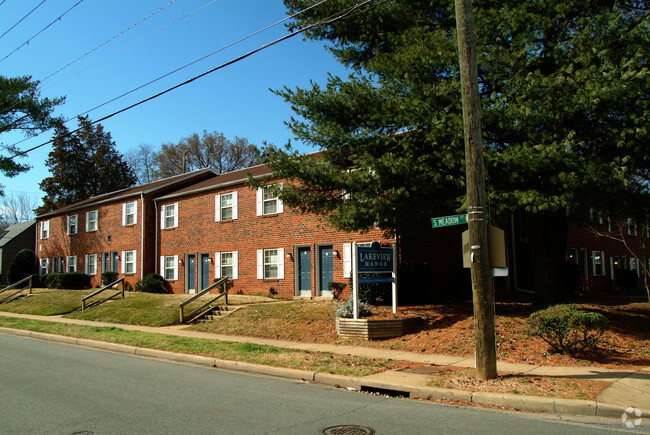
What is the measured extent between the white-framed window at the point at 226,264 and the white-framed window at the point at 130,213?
8.34 meters

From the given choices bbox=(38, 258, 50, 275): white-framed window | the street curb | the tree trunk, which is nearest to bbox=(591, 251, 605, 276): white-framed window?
the tree trunk

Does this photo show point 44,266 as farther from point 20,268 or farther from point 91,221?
point 91,221

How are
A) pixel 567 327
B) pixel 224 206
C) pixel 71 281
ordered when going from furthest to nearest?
pixel 71 281 < pixel 224 206 < pixel 567 327

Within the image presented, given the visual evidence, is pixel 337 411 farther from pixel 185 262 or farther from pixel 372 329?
pixel 185 262

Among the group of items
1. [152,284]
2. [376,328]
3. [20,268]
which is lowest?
[376,328]

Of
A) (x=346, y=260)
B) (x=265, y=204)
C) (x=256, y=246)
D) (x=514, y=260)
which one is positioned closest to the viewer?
(x=346, y=260)

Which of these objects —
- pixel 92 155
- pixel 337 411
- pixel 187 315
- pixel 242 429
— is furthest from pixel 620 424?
pixel 92 155

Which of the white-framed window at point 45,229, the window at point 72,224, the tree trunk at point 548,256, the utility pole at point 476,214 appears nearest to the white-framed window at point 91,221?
the window at point 72,224

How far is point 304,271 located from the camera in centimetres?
2084

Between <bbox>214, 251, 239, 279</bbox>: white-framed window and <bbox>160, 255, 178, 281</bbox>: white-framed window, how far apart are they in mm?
3994

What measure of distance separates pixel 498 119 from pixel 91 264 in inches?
1219

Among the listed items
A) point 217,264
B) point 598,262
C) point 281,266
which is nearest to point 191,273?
point 217,264

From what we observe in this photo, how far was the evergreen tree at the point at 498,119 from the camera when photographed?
10195 millimetres

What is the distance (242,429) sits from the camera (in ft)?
19.1
